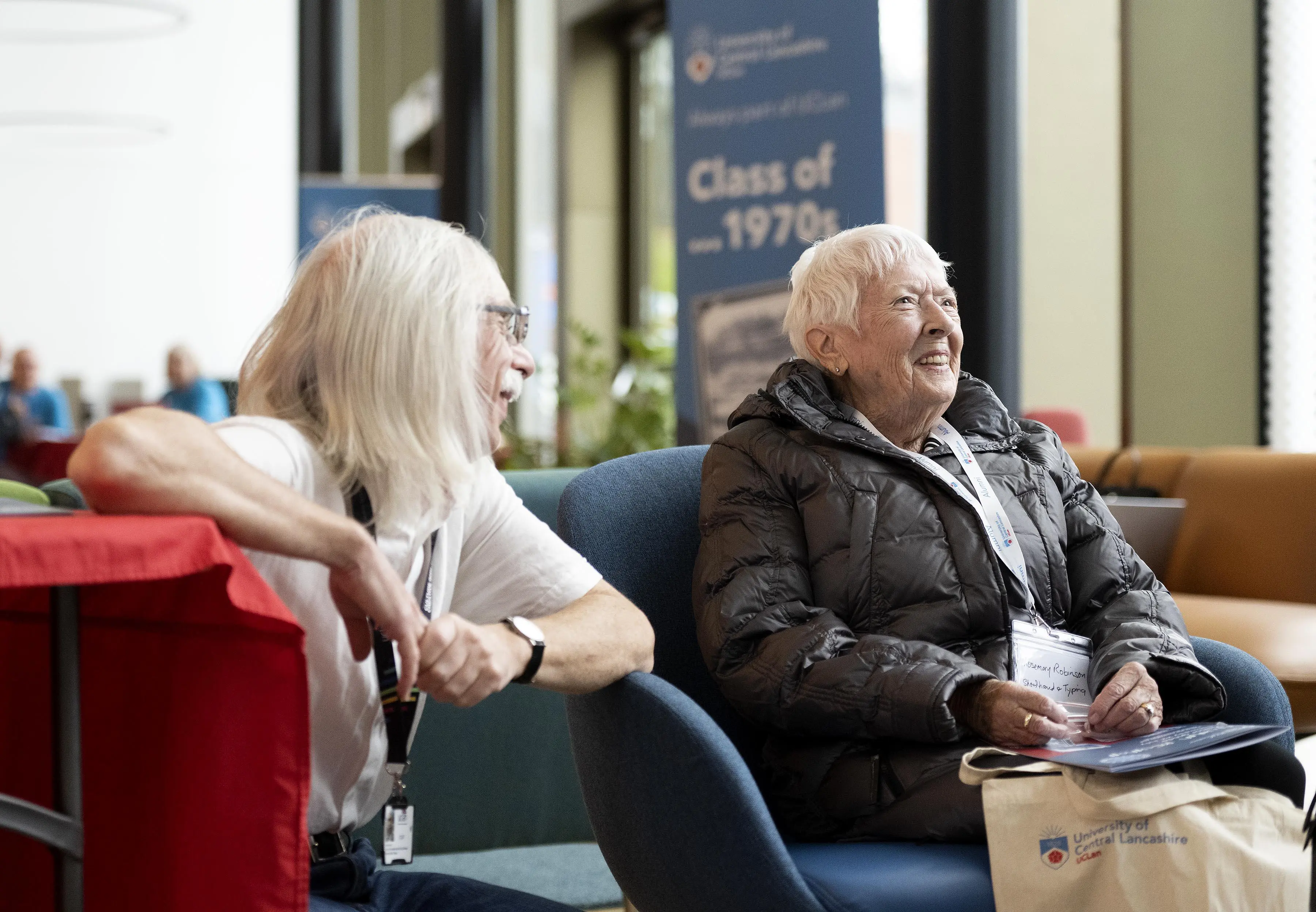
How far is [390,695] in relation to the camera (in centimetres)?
128

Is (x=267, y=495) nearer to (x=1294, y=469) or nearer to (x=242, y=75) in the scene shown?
(x=1294, y=469)

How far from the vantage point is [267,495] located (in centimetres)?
114

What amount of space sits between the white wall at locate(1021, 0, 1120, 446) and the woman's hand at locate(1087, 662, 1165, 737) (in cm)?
477

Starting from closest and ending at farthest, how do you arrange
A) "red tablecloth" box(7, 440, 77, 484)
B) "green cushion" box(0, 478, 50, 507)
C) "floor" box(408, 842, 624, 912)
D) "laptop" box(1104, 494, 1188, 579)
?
"green cushion" box(0, 478, 50, 507), "floor" box(408, 842, 624, 912), "laptop" box(1104, 494, 1188, 579), "red tablecloth" box(7, 440, 77, 484)

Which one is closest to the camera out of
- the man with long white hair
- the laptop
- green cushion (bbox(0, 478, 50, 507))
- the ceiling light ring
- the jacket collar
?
the man with long white hair

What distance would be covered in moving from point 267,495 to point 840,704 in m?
0.81

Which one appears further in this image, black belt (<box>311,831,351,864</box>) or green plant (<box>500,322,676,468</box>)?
green plant (<box>500,322,676,468</box>)

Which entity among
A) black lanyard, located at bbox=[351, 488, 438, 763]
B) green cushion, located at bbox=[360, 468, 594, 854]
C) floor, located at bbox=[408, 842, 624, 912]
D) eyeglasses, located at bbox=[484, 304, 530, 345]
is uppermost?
eyeglasses, located at bbox=[484, 304, 530, 345]

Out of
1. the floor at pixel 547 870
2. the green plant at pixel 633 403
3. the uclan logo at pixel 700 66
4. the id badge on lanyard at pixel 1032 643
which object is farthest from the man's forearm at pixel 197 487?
the green plant at pixel 633 403

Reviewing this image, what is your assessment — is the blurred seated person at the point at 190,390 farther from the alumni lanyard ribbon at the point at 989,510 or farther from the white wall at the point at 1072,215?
the alumni lanyard ribbon at the point at 989,510

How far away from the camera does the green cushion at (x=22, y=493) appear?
1.34 metres

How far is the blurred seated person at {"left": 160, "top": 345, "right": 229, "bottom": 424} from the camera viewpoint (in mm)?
7852

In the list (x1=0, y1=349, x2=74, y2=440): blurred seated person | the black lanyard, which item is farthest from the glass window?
A: (x1=0, y1=349, x2=74, y2=440): blurred seated person

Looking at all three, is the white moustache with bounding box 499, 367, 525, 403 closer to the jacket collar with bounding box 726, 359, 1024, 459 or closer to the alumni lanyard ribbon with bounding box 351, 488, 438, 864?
the alumni lanyard ribbon with bounding box 351, 488, 438, 864
